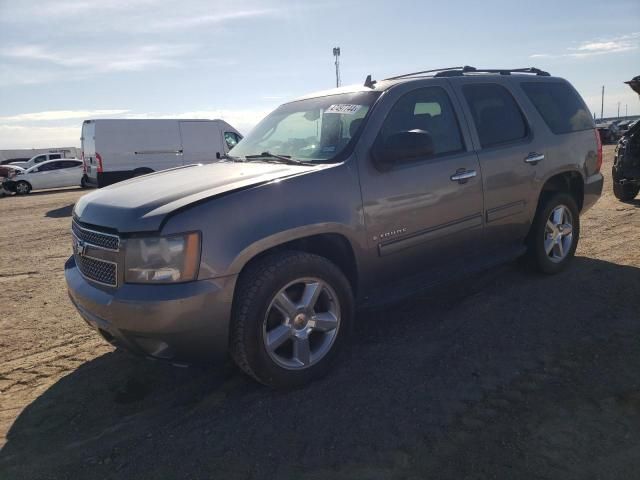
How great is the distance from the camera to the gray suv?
Answer: 2805 millimetres

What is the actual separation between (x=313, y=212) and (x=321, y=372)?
3.45 feet

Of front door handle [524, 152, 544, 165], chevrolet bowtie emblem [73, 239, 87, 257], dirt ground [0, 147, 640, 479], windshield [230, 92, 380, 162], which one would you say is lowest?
dirt ground [0, 147, 640, 479]

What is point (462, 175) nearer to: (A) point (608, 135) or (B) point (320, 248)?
(B) point (320, 248)

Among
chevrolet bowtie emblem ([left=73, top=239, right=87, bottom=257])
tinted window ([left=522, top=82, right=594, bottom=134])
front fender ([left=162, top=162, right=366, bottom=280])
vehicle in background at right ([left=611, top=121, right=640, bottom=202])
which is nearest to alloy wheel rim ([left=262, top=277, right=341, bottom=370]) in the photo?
front fender ([left=162, top=162, right=366, bottom=280])

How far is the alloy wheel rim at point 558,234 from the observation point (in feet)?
16.3

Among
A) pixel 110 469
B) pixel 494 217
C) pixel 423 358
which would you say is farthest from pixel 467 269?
pixel 110 469

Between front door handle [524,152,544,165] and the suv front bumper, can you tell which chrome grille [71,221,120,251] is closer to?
the suv front bumper

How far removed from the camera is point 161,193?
10.3ft

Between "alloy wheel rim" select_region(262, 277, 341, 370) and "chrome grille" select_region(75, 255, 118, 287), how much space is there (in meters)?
0.92

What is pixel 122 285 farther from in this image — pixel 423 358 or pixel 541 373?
pixel 541 373

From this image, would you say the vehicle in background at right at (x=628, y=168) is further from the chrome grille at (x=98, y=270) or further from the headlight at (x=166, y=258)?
the chrome grille at (x=98, y=270)

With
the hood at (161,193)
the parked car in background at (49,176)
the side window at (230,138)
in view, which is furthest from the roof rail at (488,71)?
the parked car in background at (49,176)

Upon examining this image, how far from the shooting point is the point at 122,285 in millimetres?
2859

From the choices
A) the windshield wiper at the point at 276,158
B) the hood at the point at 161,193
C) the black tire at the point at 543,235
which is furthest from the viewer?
the black tire at the point at 543,235
